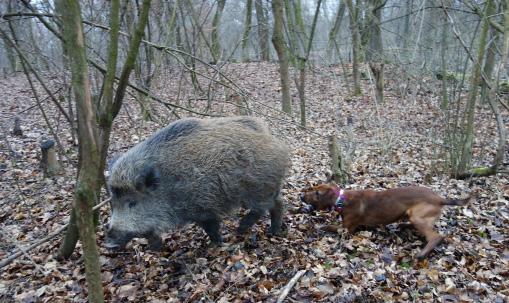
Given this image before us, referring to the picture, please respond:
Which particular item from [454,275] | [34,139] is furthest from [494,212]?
[34,139]

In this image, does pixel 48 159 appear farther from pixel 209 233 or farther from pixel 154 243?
pixel 209 233

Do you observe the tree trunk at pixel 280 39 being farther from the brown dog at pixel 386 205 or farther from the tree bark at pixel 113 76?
the tree bark at pixel 113 76

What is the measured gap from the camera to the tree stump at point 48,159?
25.0 ft

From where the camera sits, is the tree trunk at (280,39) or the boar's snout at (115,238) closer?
the boar's snout at (115,238)

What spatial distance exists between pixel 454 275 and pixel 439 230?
111 cm

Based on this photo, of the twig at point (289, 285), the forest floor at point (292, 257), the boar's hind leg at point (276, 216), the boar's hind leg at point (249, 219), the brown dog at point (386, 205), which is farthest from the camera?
the boar's hind leg at point (276, 216)

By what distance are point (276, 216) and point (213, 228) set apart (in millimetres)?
846

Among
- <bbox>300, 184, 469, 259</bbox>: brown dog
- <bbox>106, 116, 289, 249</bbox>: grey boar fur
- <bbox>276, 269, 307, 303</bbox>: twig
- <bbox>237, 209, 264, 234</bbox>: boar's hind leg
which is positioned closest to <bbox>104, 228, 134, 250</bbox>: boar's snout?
<bbox>106, 116, 289, 249</bbox>: grey boar fur

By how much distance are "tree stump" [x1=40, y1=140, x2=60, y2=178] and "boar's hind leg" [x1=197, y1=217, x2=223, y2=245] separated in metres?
4.06

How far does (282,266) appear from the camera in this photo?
15.4ft

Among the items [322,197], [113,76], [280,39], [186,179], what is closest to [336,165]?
[322,197]

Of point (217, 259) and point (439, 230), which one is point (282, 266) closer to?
point (217, 259)

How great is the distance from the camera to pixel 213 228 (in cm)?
516

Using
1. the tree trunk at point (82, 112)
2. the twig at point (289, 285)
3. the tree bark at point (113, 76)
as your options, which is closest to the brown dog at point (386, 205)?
the twig at point (289, 285)
